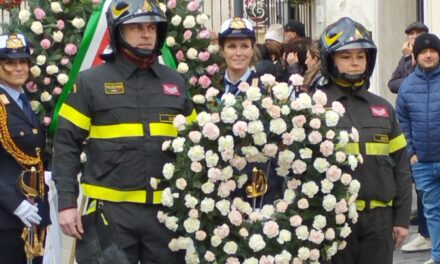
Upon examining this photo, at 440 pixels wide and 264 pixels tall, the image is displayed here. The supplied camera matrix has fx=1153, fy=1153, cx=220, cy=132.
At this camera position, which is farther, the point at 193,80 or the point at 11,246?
the point at 193,80

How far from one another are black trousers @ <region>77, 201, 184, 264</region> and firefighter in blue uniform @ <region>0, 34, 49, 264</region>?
0.98 m

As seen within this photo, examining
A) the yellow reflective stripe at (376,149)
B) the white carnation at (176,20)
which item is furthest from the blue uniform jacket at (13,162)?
the yellow reflective stripe at (376,149)

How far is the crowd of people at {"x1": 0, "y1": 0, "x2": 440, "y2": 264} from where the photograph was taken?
6.41 m

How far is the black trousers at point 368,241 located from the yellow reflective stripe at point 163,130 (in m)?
1.22

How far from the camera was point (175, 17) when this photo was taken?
8.20 m

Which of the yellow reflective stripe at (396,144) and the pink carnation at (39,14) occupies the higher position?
the pink carnation at (39,14)

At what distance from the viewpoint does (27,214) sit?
288 inches

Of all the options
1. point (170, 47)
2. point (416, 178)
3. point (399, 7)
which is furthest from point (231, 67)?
point (399, 7)

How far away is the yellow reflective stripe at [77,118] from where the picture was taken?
643cm

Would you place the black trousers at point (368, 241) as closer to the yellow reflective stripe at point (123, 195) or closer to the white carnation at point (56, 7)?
the yellow reflective stripe at point (123, 195)

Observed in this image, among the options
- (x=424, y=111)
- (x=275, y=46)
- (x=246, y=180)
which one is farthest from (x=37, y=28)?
(x=275, y=46)

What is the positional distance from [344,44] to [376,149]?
65 cm

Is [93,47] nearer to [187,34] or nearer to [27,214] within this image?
[187,34]

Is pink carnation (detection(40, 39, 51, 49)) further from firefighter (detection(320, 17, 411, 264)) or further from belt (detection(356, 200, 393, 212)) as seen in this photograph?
belt (detection(356, 200, 393, 212))
